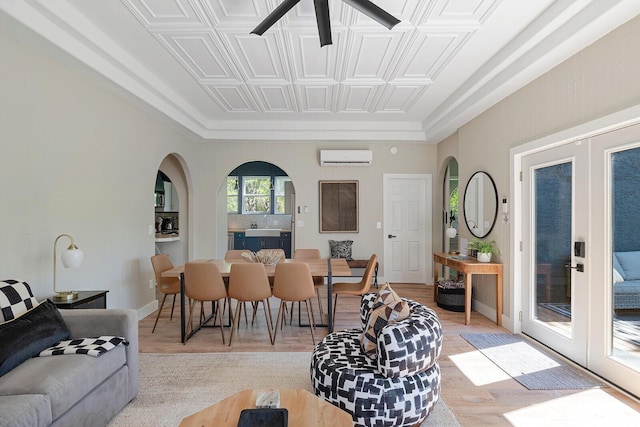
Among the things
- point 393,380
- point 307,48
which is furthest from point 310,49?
point 393,380

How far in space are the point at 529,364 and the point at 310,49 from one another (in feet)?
11.7

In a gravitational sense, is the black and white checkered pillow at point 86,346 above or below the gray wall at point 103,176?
below

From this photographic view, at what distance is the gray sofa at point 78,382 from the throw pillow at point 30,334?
0.05 metres

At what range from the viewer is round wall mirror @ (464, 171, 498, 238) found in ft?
14.1

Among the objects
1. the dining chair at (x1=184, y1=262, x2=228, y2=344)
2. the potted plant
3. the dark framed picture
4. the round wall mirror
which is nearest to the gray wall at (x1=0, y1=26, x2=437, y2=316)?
the dark framed picture

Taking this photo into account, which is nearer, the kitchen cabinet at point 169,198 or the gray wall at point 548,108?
the gray wall at point 548,108

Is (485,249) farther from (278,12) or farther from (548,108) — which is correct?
(278,12)

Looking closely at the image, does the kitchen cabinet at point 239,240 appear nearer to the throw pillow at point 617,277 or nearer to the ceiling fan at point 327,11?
the ceiling fan at point 327,11

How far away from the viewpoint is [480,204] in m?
4.60

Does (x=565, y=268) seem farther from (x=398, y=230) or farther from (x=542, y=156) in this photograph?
(x=398, y=230)

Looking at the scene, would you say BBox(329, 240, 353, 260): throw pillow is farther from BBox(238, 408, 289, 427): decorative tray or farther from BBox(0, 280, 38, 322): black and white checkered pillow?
BBox(238, 408, 289, 427): decorative tray

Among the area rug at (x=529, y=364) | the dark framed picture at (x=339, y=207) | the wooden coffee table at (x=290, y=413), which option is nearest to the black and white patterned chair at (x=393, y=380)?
the wooden coffee table at (x=290, y=413)

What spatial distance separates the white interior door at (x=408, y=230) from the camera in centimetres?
644

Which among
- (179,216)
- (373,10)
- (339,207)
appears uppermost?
(373,10)
